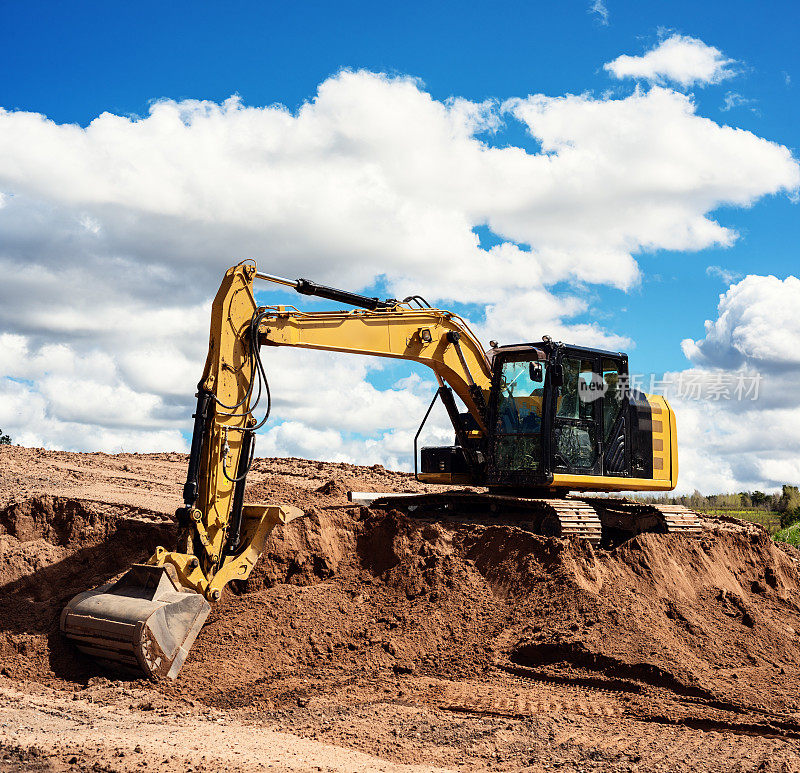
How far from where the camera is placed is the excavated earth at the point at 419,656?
6426 millimetres

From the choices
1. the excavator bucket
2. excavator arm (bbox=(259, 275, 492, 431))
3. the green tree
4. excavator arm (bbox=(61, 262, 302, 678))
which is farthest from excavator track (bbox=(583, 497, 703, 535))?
the green tree

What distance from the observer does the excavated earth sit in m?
6.43

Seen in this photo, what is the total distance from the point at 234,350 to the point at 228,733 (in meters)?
3.99

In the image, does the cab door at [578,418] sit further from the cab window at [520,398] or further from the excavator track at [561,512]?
the excavator track at [561,512]

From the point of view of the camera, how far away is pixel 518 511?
1136 centimetres

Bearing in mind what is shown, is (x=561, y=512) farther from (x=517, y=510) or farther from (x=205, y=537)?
(x=205, y=537)

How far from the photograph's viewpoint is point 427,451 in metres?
12.6

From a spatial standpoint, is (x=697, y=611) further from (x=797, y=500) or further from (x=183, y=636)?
(x=797, y=500)

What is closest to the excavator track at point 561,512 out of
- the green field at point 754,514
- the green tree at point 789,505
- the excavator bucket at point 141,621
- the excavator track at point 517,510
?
the excavator track at point 517,510

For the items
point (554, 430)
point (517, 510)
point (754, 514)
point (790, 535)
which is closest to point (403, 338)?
point (554, 430)

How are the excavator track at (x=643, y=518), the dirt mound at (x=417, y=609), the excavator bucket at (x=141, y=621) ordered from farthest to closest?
1. the excavator track at (x=643, y=518)
2. the dirt mound at (x=417, y=609)
3. the excavator bucket at (x=141, y=621)

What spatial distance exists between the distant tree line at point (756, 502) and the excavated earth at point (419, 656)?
14.2m

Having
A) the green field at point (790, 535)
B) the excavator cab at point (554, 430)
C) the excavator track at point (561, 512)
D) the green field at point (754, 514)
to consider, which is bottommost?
the green field at point (790, 535)

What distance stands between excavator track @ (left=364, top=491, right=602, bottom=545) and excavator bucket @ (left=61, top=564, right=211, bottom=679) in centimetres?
453
